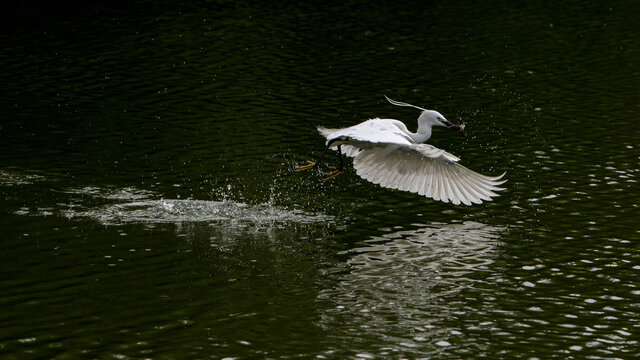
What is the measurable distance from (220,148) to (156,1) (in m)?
18.0

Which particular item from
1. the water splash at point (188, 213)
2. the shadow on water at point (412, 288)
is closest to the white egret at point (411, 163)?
the shadow on water at point (412, 288)

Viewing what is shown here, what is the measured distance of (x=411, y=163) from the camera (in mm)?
13992

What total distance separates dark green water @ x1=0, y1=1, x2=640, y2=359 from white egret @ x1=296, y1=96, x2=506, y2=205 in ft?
2.07

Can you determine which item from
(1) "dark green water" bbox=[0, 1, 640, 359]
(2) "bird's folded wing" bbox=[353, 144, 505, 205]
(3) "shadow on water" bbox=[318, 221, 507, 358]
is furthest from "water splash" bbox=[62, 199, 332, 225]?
(3) "shadow on water" bbox=[318, 221, 507, 358]

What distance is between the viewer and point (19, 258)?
12.7m

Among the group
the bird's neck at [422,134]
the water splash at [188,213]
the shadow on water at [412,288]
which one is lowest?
the shadow on water at [412,288]

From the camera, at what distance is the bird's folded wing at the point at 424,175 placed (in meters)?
13.6

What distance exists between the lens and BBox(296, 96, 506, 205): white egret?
13.3 metres

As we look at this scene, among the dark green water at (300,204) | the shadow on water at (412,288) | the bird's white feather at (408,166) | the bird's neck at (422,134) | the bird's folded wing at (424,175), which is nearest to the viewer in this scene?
the shadow on water at (412,288)

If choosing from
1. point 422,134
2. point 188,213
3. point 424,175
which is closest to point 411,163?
point 424,175

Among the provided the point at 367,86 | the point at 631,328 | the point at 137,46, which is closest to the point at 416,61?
the point at 367,86

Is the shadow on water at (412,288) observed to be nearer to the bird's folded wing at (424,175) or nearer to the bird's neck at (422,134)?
the bird's folded wing at (424,175)

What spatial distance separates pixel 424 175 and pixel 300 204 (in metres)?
2.31

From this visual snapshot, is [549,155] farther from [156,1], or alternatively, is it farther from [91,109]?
[156,1]
